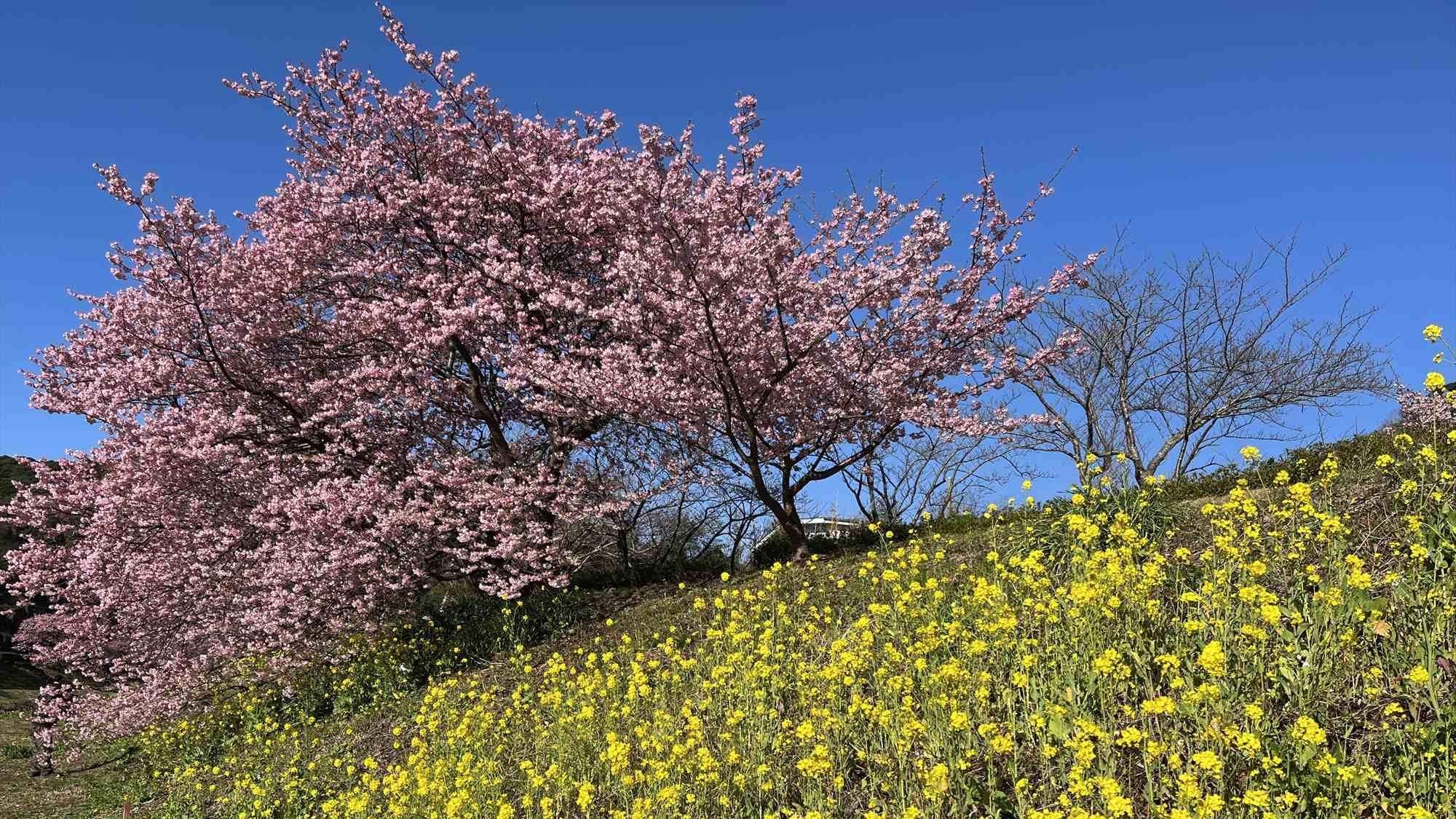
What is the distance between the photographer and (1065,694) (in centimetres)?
486

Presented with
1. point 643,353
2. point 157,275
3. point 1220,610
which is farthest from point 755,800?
point 157,275

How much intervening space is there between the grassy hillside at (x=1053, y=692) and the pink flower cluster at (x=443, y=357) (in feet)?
11.8

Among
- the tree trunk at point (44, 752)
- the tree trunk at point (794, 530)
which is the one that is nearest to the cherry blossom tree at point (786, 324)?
the tree trunk at point (794, 530)

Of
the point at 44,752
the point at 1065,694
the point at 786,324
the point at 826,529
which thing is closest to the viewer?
the point at 1065,694

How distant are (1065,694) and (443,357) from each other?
11552 mm

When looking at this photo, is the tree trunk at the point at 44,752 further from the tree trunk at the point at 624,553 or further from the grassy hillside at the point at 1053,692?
the tree trunk at the point at 624,553

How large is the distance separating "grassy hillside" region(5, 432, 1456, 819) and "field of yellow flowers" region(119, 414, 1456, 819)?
0.09 ft

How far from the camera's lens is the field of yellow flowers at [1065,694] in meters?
4.05

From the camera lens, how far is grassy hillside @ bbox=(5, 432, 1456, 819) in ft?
13.4

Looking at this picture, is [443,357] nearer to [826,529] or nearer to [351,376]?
[351,376]

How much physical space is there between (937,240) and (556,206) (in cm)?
587

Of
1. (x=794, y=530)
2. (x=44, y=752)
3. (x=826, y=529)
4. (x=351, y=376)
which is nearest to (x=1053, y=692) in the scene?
(x=794, y=530)

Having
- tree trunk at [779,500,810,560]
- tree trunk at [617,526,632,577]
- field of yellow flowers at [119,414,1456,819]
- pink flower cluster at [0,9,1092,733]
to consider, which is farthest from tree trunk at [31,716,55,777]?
tree trunk at [779,500,810,560]

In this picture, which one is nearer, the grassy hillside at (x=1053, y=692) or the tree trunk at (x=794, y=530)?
the grassy hillside at (x=1053, y=692)
